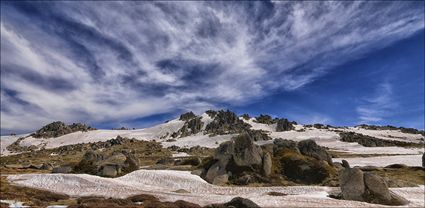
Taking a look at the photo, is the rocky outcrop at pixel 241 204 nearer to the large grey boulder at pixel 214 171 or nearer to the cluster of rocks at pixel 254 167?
the cluster of rocks at pixel 254 167

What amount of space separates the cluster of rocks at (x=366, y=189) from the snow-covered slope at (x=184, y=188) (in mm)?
2373

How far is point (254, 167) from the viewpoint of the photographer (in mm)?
66188

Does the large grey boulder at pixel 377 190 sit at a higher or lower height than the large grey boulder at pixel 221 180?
lower

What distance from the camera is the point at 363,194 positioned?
4744 cm

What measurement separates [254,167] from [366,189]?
71.5ft

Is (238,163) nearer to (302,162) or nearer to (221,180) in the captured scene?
(221,180)

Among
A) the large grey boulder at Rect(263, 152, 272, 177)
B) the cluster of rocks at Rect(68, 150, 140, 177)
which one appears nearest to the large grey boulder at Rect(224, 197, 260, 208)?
the large grey boulder at Rect(263, 152, 272, 177)

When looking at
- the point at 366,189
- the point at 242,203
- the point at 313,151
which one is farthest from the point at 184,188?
the point at 313,151

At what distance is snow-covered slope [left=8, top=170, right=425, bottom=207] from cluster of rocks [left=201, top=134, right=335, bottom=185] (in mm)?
5463

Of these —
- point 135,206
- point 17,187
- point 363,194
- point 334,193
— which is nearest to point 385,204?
point 363,194

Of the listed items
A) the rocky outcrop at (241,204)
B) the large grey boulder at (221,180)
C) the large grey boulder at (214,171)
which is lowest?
the rocky outcrop at (241,204)

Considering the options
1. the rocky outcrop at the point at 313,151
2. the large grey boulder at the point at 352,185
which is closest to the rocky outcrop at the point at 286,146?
the rocky outcrop at the point at 313,151

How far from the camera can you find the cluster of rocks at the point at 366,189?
46.4m

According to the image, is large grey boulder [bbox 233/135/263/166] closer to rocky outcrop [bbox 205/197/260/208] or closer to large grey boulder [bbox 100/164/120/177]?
large grey boulder [bbox 100/164/120/177]
